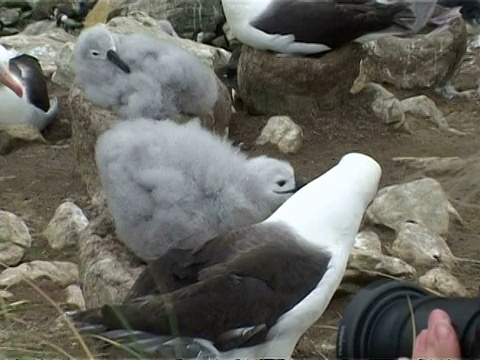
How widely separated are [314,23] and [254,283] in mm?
2679

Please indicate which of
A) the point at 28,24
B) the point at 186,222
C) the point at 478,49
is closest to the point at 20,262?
the point at 186,222

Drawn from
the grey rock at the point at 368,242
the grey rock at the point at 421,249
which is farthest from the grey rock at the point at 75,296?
the grey rock at the point at 421,249

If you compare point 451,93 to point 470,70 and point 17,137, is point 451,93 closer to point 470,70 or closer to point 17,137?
point 470,70

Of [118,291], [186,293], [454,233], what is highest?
[186,293]

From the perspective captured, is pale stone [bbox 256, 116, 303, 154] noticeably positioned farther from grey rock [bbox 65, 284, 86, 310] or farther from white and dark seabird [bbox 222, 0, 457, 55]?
grey rock [bbox 65, 284, 86, 310]

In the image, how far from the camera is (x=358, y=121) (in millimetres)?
5195

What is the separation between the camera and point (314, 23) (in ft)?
16.3

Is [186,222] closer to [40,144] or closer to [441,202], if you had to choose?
[441,202]

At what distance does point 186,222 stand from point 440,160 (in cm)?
171

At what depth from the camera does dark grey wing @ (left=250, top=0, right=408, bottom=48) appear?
4973mm

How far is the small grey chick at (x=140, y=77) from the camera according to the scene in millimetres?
3727

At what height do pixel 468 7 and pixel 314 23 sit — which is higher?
pixel 314 23

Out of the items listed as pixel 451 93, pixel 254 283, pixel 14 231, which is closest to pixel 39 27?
pixel 451 93

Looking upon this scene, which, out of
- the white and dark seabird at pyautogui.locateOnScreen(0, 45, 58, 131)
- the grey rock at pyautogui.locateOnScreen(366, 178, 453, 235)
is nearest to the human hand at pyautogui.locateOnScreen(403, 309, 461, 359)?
the grey rock at pyautogui.locateOnScreen(366, 178, 453, 235)
